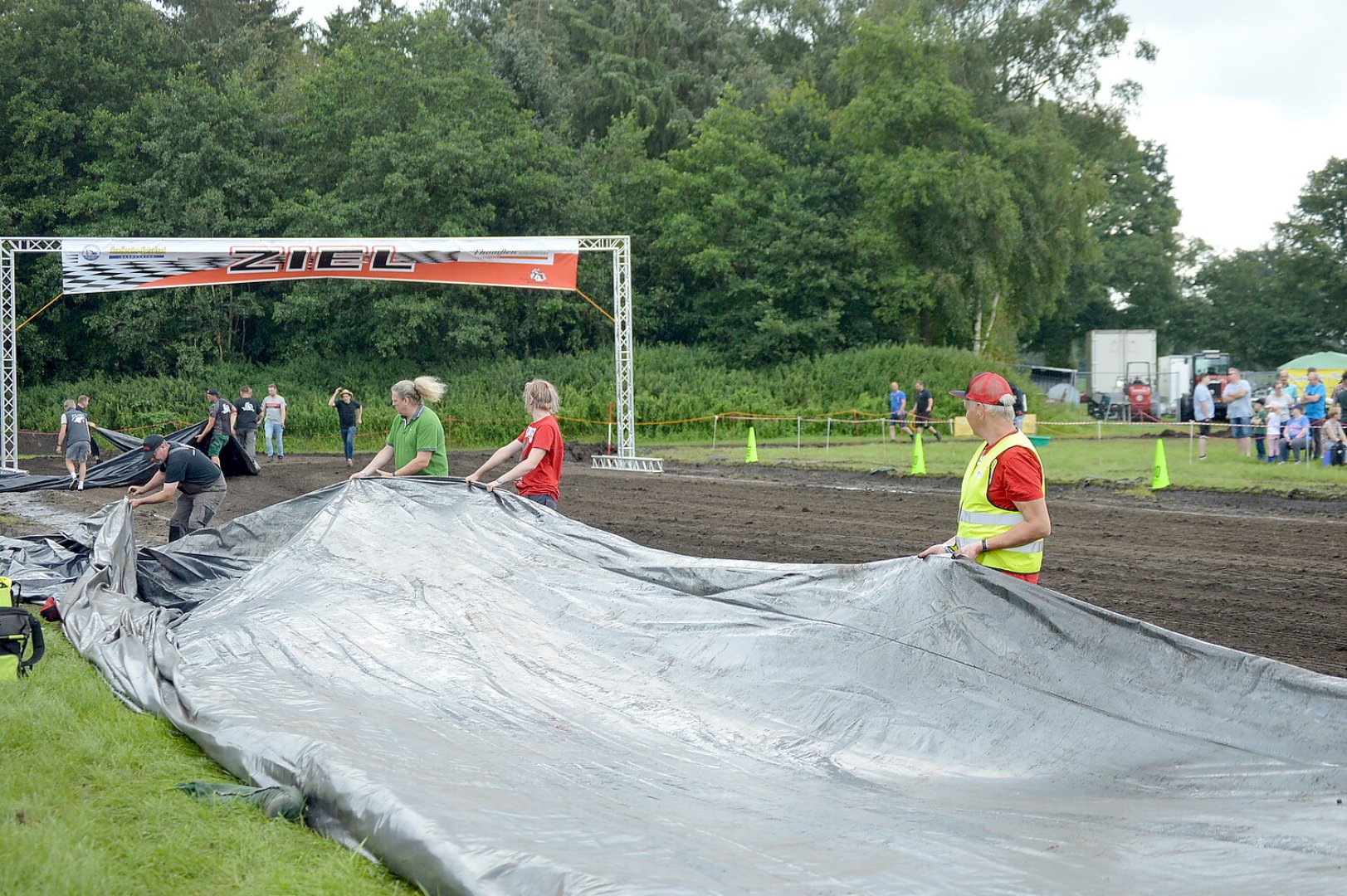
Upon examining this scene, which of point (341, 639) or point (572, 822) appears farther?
point (341, 639)

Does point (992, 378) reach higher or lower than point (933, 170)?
lower

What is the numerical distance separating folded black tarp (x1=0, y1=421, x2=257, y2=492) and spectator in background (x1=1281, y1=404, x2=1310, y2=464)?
57.4ft

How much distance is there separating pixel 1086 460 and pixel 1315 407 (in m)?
3.72

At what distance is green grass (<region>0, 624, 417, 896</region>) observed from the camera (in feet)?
11.6

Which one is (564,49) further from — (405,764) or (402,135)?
(405,764)

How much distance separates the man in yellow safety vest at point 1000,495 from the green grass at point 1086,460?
12.4 m

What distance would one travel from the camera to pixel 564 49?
2119 inches

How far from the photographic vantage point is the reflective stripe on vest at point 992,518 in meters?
5.00

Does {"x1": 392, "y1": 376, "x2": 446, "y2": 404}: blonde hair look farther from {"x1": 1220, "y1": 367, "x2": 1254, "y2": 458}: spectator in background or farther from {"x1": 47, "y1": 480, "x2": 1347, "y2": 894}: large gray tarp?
{"x1": 1220, "y1": 367, "x2": 1254, "y2": 458}: spectator in background

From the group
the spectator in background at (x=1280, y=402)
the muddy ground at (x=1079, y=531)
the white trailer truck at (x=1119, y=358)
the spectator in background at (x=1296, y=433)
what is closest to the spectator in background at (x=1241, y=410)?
the spectator in background at (x=1280, y=402)

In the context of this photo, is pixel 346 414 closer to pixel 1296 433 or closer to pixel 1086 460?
pixel 1086 460

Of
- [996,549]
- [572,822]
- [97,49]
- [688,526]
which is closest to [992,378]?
[996,549]

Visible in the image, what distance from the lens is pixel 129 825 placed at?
4.08 meters

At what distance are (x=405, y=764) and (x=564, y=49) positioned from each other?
5338 cm
